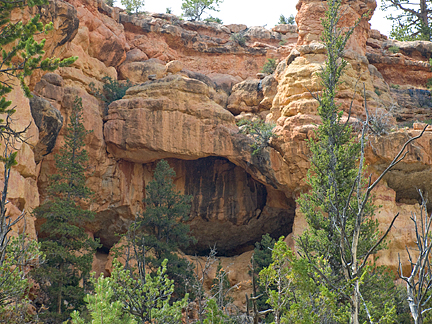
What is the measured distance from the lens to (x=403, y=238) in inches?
773

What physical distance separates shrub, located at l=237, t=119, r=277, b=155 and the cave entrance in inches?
150

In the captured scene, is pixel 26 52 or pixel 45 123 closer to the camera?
pixel 26 52

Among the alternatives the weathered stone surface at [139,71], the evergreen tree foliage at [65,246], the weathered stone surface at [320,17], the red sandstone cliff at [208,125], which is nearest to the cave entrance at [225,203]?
the red sandstone cliff at [208,125]

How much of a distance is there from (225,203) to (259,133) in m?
5.79

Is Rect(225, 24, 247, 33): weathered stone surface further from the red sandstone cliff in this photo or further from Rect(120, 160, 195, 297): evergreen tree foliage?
Rect(120, 160, 195, 297): evergreen tree foliage

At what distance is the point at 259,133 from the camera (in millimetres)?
22781

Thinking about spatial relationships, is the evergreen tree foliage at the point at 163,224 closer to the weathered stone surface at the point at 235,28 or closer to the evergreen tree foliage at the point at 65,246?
the evergreen tree foliage at the point at 65,246

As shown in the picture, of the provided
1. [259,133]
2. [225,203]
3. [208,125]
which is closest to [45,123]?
[208,125]

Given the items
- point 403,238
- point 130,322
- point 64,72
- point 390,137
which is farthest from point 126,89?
point 130,322

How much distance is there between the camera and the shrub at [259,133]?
22359 millimetres

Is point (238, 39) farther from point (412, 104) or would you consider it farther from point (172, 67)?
point (412, 104)

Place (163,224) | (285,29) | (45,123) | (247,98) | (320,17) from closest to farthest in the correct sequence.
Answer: (45,123) → (163,224) → (320,17) → (247,98) → (285,29)

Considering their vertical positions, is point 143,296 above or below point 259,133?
below

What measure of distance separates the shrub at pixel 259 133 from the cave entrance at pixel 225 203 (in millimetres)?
3807
